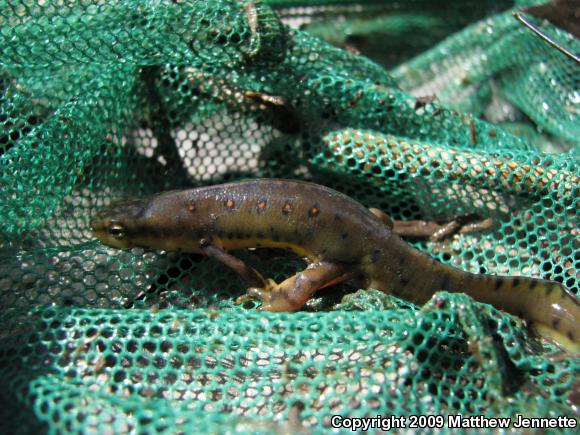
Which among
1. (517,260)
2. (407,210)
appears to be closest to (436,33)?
(407,210)

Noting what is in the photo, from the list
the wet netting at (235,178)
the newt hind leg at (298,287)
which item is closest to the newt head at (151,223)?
the wet netting at (235,178)

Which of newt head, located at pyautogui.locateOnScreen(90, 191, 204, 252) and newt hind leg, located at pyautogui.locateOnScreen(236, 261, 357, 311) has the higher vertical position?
newt head, located at pyautogui.locateOnScreen(90, 191, 204, 252)

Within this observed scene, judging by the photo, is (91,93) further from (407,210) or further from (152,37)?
(407,210)

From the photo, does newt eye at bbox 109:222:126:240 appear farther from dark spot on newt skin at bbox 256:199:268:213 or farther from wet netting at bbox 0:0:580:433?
dark spot on newt skin at bbox 256:199:268:213
